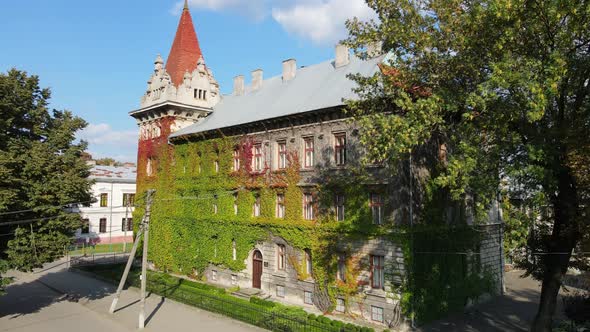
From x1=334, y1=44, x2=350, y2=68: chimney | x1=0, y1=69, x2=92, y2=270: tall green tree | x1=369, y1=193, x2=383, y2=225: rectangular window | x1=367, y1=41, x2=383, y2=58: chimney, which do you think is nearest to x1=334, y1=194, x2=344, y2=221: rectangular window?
x1=369, y1=193, x2=383, y2=225: rectangular window

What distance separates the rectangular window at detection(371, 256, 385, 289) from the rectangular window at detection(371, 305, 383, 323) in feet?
3.52

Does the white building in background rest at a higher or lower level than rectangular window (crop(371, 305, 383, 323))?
higher

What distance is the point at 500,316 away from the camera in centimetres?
2422

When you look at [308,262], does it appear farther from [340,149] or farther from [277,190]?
[340,149]

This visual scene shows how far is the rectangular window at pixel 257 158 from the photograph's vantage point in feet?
96.9

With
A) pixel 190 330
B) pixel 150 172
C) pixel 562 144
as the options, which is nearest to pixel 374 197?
pixel 562 144

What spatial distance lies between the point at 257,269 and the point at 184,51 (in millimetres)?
20569

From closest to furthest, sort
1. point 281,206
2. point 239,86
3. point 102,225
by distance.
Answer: point 281,206 → point 239,86 → point 102,225

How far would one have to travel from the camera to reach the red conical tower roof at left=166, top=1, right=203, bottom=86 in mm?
38031

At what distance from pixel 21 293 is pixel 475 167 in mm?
30883

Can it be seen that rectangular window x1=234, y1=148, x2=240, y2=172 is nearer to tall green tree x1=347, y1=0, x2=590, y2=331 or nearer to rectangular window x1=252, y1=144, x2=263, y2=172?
rectangular window x1=252, y1=144, x2=263, y2=172

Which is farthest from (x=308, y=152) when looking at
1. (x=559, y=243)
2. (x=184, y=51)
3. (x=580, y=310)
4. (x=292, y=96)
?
(x=184, y=51)

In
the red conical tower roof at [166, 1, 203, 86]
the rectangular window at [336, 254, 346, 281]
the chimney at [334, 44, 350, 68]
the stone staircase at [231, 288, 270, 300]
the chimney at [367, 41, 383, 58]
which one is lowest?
the stone staircase at [231, 288, 270, 300]

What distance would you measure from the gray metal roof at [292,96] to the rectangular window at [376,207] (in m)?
5.52
